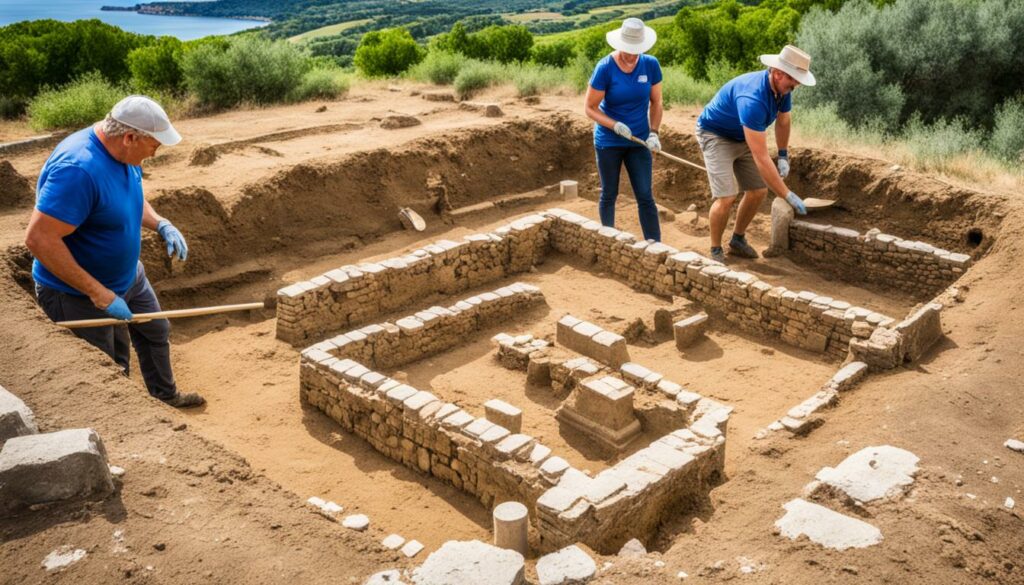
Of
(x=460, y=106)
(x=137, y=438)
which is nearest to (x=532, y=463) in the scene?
(x=137, y=438)

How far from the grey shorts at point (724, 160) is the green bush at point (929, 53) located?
6332mm

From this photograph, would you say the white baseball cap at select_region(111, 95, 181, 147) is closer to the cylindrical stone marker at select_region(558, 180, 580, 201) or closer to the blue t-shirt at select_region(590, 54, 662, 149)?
the blue t-shirt at select_region(590, 54, 662, 149)

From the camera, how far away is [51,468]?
12.8 feet

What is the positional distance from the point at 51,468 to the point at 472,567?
2043 millimetres

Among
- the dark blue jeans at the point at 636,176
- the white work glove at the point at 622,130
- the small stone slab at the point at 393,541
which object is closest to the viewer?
the small stone slab at the point at 393,541

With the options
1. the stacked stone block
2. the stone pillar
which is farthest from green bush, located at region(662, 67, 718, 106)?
the stacked stone block

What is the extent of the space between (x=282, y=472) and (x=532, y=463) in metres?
1.97

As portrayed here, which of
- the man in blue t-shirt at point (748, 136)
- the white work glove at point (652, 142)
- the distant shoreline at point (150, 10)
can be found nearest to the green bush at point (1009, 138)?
the man in blue t-shirt at point (748, 136)

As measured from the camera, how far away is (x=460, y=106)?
14.7 meters

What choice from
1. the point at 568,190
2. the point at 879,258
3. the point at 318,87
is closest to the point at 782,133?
the point at 879,258

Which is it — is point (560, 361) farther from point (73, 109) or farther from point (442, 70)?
point (442, 70)

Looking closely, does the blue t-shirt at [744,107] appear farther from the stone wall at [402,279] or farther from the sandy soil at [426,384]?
the stone wall at [402,279]

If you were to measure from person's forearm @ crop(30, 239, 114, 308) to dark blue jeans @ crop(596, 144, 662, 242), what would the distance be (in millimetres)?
5540

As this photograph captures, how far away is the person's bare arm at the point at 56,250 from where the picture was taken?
5.26m
